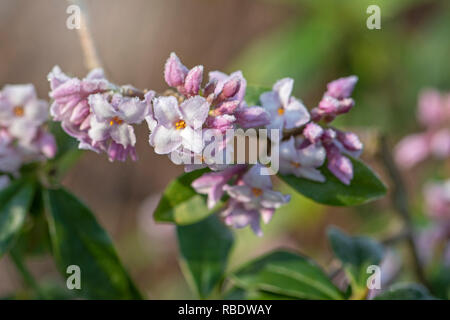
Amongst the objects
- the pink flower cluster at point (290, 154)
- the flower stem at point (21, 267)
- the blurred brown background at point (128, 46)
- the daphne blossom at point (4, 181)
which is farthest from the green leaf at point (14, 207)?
the blurred brown background at point (128, 46)

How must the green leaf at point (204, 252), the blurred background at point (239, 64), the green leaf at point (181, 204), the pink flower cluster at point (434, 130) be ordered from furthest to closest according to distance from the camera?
the blurred background at point (239, 64), the pink flower cluster at point (434, 130), the green leaf at point (204, 252), the green leaf at point (181, 204)

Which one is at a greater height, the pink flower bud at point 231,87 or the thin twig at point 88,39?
the thin twig at point 88,39

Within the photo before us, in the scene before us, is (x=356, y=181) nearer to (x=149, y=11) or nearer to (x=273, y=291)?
(x=273, y=291)

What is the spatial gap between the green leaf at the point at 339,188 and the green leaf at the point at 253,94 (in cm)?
17

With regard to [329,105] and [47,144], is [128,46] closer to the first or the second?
[47,144]

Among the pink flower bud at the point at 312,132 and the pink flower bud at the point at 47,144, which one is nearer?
the pink flower bud at the point at 312,132

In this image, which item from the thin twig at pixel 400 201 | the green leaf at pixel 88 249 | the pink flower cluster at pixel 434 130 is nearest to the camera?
the green leaf at pixel 88 249

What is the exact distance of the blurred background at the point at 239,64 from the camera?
2.97 m

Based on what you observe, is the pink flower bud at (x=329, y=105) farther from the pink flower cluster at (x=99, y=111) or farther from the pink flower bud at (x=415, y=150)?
the pink flower bud at (x=415, y=150)

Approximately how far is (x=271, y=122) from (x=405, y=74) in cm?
216

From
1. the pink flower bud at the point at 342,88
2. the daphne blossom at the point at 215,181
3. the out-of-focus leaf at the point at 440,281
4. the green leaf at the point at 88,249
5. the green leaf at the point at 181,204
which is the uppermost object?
the pink flower bud at the point at 342,88

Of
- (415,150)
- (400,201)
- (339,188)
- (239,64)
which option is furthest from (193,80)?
(239,64)

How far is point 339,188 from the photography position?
3.94ft

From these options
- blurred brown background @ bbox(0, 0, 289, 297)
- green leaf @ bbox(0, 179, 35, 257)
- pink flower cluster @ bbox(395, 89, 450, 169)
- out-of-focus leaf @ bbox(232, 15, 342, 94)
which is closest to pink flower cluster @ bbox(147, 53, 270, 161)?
green leaf @ bbox(0, 179, 35, 257)
